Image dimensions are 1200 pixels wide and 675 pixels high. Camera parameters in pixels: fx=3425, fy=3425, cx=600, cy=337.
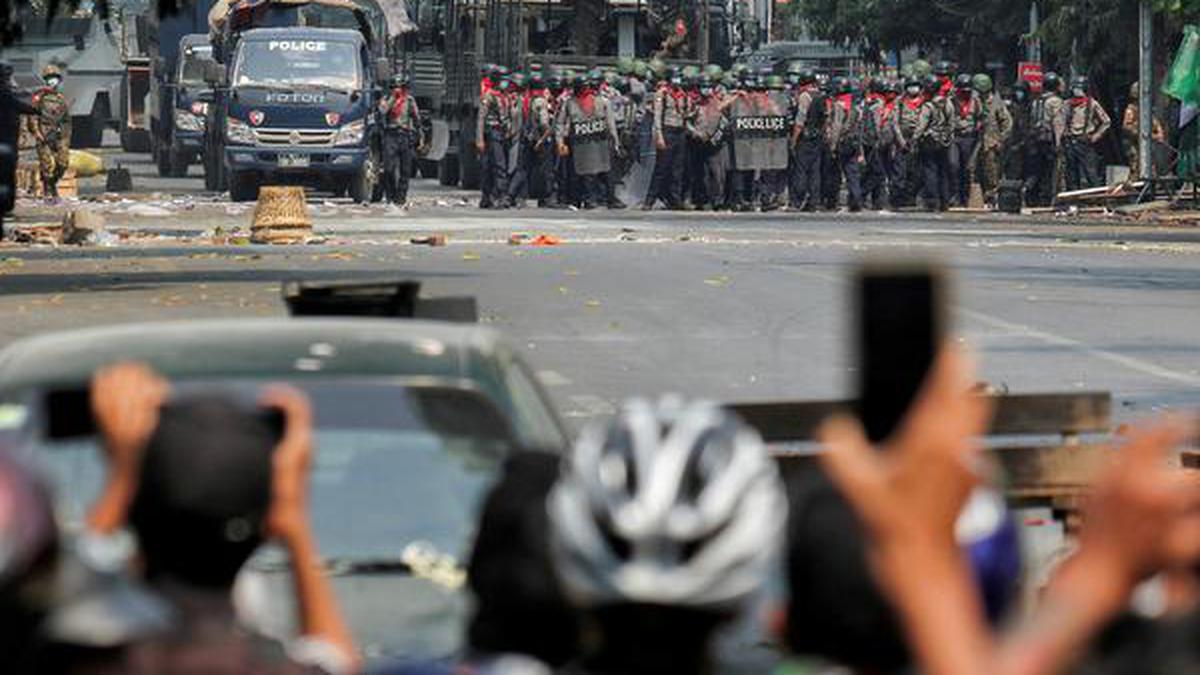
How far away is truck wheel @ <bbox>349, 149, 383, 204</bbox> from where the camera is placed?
50.1m

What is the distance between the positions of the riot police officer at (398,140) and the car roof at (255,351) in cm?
4325

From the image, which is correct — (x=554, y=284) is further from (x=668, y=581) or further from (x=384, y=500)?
(x=668, y=581)

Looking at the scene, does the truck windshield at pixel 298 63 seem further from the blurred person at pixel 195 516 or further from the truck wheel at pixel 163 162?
the blurred person at pixel 195 516

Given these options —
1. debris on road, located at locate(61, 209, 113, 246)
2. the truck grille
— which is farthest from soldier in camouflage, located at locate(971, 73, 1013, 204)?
debris on road, located at locate(61, 209, 113, 246)

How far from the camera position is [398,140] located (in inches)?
2014

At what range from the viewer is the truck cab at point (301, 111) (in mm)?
49250

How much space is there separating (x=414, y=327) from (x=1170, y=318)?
17100 mm

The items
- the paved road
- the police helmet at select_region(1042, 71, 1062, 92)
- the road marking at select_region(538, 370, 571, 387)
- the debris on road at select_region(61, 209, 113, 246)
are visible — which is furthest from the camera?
the police helmet at select_region(1042, 71, 1062, 92)

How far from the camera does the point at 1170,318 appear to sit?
23.7 metres

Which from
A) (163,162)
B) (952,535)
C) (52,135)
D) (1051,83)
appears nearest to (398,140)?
(52,135)

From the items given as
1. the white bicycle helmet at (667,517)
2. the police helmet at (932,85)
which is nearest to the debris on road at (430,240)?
the police helmet at (932,85)

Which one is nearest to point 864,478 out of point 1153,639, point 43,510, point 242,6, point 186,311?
point 1153,639

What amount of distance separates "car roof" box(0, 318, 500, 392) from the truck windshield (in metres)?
42.9

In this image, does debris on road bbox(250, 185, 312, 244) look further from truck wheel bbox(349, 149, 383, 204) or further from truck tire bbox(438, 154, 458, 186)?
truck tire bbox(438, 154, 458, 186)
